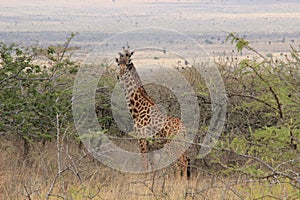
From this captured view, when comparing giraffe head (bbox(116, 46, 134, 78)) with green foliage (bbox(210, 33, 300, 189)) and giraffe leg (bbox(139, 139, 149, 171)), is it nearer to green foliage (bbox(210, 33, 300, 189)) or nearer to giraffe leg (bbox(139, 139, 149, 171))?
giraffe leg (bbox(139, 139, 149, 171))

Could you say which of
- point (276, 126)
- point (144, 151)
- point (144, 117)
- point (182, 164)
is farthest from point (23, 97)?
point (276, 126)

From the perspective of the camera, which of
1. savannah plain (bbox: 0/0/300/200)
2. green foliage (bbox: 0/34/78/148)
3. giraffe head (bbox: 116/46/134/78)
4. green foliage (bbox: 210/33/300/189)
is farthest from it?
green foliage (bbox: 0/34/78/148)

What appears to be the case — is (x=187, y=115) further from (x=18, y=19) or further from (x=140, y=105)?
(x=18, y=19)

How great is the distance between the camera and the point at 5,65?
8391mm

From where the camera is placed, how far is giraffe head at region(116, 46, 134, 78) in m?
7.83

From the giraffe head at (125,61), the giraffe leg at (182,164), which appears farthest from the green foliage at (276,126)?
the giraffe head at (125,61)

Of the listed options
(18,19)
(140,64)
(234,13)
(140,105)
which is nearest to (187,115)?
(140,105)

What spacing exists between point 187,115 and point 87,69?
6.53 ft

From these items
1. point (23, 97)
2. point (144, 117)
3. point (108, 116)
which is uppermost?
point (23, 97)

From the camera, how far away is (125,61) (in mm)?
7918

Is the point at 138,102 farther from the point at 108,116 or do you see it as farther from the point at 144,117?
the point at 108,116

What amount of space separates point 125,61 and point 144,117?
3.00 ft

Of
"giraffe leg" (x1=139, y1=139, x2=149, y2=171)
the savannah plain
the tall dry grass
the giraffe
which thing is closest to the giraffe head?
the giraffe

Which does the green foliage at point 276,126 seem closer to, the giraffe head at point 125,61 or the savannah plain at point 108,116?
the savannah plain at point 108,116
